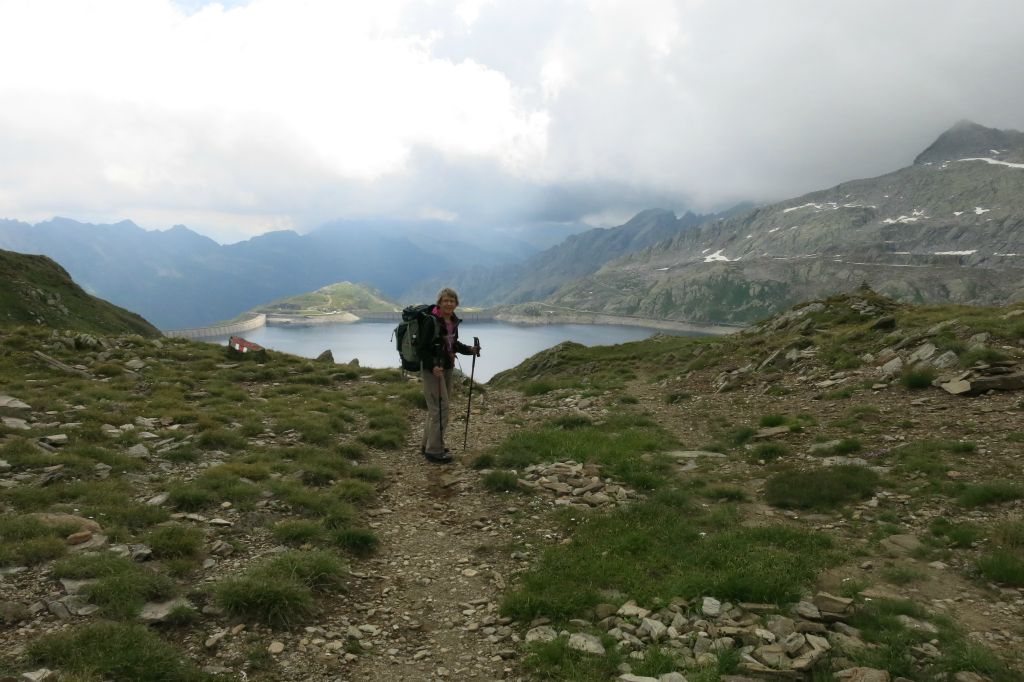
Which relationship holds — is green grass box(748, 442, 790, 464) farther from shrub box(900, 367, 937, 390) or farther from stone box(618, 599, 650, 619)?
stone box(618, 599, 650, 619)

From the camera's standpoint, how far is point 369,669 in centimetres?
693

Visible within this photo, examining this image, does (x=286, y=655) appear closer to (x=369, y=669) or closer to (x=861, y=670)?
(x=369, y=669)

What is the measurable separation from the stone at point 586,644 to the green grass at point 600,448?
21.6ft

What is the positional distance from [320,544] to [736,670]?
22.8ft

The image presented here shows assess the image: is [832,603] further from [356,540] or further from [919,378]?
[919,378]

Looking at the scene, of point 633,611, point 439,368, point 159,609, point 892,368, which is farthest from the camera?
point 892,368

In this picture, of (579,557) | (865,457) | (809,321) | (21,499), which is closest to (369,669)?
(579,557)

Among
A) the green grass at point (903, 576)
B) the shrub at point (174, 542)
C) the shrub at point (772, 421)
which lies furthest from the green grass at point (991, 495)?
the shrub at point (174, 542)

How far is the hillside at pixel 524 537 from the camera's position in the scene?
680 cm

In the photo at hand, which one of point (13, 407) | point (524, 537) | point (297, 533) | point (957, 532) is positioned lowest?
point (524, 537)

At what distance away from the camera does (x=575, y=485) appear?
13.6 metres

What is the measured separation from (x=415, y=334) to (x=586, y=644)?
10144 mm

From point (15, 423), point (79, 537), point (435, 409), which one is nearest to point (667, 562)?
point (435, 409)

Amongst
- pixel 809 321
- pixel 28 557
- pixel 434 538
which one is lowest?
pixel 434 538
